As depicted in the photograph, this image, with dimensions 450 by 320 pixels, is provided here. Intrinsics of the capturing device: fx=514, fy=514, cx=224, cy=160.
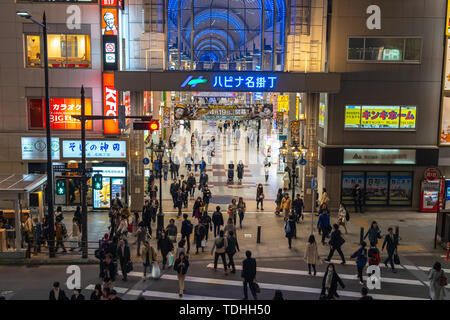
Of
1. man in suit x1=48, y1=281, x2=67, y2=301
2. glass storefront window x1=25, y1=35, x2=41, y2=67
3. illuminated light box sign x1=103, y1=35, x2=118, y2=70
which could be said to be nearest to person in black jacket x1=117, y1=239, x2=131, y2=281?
man in suit x1=48, y1=281, x2=67, y2=301

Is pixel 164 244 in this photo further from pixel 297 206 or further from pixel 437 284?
pixel 297 206

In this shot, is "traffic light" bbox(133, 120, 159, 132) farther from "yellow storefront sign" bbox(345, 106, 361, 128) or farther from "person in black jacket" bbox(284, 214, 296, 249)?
"yellow storefront sign" bbox(345, 106, 361, 128)

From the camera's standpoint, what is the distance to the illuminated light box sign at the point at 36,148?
84.1 feet

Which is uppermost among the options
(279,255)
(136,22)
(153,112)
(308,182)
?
(136,22)

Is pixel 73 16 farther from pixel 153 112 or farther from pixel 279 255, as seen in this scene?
pixel 279 255

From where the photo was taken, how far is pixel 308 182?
2684 cm

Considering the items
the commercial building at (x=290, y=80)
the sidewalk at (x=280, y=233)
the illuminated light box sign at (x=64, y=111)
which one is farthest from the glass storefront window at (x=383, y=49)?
the illuminated light box sign at (x=64, y=111)

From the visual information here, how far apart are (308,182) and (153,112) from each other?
47.3 feet

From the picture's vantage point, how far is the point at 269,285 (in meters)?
16.4

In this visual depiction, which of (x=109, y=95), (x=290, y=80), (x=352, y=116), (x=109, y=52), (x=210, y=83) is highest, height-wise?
(x=109, y=52)


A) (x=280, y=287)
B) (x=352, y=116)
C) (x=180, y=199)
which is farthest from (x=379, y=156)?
(x=280, y=287)

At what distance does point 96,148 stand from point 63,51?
5.16m
